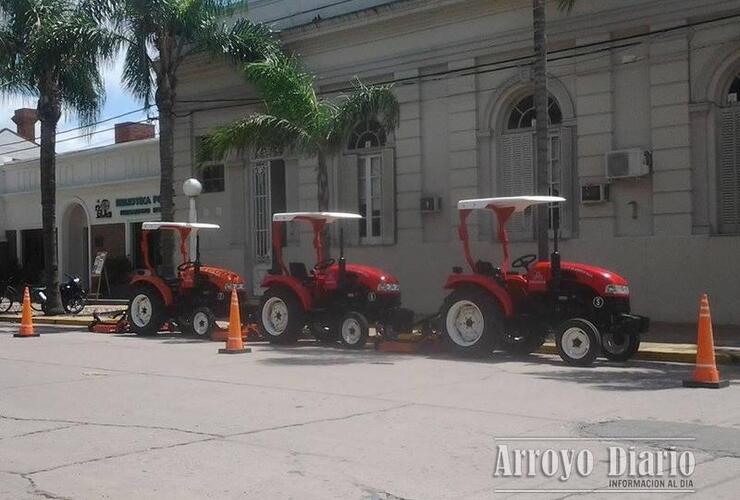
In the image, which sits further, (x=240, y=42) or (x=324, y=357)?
(x=240, y=42)

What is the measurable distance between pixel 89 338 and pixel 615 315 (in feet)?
35.9

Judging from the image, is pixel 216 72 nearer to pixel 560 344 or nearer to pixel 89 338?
pixel 89 338

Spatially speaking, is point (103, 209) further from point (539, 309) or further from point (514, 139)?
point (539, 309)

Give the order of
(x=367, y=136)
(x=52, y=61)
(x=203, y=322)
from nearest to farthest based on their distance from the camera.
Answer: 1. (x=203, y=322)
2. (x=52, y=61)
3. (x=367, y=136)

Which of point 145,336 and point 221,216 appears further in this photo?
point 221,216

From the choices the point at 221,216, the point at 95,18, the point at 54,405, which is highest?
the point at 95,18

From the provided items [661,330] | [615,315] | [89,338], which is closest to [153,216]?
[89,338]

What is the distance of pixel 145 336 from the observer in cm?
1958

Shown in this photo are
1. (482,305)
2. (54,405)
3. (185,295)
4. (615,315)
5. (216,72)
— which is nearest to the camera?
(54,405)

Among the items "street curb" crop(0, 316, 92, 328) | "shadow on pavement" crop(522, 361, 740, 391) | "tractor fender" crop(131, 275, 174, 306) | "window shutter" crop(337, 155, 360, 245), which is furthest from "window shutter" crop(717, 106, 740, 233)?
"street curb" crop(0, 316, 92, 328)

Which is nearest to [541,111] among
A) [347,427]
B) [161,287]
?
[161,287]

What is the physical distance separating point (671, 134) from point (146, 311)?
427 inches

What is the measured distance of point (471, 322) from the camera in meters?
14.7

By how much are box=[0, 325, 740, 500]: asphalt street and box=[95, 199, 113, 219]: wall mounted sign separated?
19.4 m
